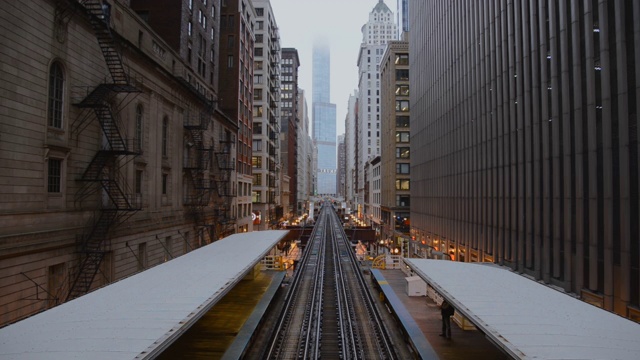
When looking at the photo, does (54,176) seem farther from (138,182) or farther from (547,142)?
(547,142)

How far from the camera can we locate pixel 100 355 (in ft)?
30.7

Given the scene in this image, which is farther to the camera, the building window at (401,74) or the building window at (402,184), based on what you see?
the building window at (401,74)

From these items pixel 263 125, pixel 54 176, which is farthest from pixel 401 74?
pixel 54 176

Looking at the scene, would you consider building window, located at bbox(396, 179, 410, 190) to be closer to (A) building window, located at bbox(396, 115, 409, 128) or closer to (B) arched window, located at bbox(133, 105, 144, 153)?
(A) building window, located at bbox(396, 115, 409, 128)

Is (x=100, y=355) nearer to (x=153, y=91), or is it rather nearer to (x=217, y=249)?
(x=217, y=249)

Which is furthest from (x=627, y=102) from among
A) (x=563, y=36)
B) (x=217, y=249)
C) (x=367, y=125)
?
(x=367, y=125)

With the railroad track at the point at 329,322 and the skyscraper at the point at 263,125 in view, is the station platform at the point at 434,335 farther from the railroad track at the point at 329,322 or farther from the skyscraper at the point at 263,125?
Result: the skyscraper at the point at 263,125

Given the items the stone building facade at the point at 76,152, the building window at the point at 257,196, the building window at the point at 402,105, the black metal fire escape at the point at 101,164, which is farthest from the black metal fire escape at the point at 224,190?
the building window at the point at 402,105

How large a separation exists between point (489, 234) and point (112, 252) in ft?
86.0

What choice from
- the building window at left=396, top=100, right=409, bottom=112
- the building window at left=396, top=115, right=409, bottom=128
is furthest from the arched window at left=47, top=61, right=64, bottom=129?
the building window at left=396, top=100, right=409, bottom=112

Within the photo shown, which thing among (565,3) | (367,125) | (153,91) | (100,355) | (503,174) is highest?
(367,125)

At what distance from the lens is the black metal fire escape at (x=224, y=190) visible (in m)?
46.0

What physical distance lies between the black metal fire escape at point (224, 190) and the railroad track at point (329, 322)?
39.6 ft

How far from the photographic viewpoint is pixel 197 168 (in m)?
37.4
